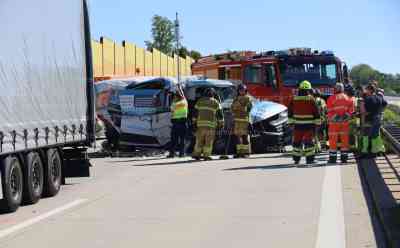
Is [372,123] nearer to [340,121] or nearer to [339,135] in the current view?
[340,121]

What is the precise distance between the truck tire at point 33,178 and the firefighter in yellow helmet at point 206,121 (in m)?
7.90

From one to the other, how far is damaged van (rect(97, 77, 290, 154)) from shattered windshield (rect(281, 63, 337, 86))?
6.30 meters

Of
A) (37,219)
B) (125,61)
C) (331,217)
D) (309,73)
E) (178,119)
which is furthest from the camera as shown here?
(125,61)

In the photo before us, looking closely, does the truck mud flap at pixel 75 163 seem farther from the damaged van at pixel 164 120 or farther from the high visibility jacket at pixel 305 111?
the damaged van at pixel 164 120

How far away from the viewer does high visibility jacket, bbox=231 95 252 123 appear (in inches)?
839

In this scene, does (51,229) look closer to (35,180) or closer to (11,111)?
(11,111)

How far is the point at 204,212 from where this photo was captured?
37.8ft

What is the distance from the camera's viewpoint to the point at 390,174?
15914mm

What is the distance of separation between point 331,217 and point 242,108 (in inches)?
417

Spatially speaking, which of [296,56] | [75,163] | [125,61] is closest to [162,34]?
[125,61]

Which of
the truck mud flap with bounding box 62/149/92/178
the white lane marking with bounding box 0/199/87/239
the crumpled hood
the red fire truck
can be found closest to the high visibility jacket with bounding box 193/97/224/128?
the crumpled hood

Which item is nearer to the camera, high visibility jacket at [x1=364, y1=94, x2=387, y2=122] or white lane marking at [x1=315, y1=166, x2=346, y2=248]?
white lane marking at [x1=315, y1=166, x2=346, y2=248]

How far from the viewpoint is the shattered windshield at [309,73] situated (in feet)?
95.6

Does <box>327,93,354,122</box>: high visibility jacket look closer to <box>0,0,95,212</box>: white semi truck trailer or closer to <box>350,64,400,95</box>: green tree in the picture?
<box>0,0,95,212</box>: white semi truck trailer
